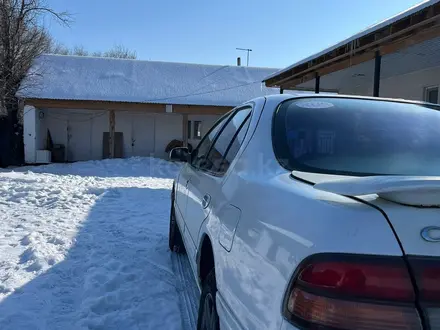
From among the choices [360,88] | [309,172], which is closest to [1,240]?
[309,172]

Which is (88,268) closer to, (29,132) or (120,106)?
(120,106)

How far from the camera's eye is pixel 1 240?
214 inches

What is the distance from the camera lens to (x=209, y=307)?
97.6 inches

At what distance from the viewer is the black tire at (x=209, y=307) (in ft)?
7.63

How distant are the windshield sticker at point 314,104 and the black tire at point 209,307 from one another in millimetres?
1205

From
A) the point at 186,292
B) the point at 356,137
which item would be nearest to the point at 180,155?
the point at 186,292

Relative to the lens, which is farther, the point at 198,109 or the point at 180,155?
the point at 198,109

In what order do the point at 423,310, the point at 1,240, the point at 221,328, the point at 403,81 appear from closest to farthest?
the point at 423,310
the point at 221,328
the point at 1,240
the point at 403,81

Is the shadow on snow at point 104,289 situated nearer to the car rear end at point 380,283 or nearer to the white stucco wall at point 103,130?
the car rear end at point 380,283

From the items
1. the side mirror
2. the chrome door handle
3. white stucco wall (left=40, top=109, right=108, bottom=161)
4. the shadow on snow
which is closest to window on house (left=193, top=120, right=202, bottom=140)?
white stucco wall (left=40, top=109, right=108, bottom=161)

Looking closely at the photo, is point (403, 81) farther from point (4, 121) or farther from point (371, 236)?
point (4, 121)

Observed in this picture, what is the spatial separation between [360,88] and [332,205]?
13.5 metres

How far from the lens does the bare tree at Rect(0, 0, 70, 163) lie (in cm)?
1773

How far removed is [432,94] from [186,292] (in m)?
9.23
